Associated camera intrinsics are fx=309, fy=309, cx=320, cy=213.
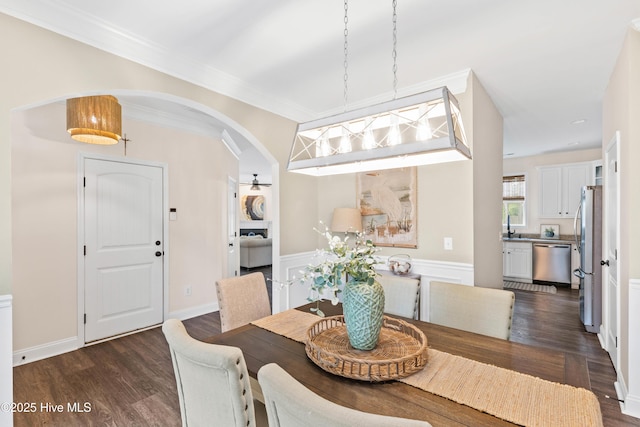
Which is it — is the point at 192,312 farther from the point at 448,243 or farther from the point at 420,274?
the point at 448,243

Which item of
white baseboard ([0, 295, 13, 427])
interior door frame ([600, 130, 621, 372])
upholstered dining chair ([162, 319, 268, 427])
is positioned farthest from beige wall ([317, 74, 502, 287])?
white baseboard ([0, 295, 13, 427])

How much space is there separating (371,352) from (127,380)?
2.32 m

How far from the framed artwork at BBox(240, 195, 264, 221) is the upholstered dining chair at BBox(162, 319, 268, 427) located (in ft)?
32.3

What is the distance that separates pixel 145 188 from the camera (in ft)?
12.3

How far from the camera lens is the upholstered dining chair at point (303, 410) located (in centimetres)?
63

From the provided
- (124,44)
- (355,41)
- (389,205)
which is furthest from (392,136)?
(124,44)

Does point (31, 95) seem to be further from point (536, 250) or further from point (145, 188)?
point (536, 250)

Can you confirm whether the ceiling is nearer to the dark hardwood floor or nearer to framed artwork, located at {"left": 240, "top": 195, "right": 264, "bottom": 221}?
the dark hardwood floor

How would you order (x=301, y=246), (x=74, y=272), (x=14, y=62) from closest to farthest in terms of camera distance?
1. (x=14, y=62)
2. (x=74, y=272)
3. (x=301, y=246)

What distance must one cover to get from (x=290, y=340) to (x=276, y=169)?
2169 millimetres

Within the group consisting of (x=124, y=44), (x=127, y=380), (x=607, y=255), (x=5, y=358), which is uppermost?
(x=124, y=44)

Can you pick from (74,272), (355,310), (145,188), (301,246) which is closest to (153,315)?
(74,272)

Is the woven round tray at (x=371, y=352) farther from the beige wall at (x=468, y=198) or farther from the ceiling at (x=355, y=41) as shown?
the ceiling at (x=355, y=41)

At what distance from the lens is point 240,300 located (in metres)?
2.13
